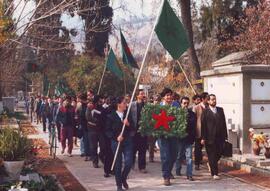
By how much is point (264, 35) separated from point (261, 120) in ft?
41.9

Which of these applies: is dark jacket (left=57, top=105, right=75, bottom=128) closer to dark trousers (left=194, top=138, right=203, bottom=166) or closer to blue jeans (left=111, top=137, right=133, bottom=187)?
dark trousers (left=194, top=138, right=203, bottom=166)

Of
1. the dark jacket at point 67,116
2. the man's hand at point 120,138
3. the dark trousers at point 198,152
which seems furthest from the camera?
the dark jacket at point 67,116

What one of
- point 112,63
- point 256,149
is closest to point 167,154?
point 256,149

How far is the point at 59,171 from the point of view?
42.2 feet

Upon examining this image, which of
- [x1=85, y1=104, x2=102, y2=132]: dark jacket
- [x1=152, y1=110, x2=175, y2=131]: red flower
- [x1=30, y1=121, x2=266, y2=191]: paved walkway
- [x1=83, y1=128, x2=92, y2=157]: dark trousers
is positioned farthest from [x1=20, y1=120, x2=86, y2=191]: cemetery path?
[x1=152, y1=110, x2=175, y2=131]: red flower

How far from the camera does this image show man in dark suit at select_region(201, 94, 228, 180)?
1148 cm

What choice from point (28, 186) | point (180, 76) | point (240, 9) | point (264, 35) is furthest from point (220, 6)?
point (28, 186)

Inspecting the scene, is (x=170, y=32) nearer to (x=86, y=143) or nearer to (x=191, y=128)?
(x=191, y=128)

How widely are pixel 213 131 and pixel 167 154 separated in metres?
1.41

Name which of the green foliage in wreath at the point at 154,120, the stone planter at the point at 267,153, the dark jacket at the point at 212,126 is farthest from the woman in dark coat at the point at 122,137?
the stone planter at the point at 267,153

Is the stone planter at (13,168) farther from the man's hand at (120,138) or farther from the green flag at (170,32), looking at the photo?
the green flag at (170,32)

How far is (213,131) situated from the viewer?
1148 cm

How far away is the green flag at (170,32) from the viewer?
11.2m

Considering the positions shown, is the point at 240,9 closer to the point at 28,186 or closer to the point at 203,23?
the point at 203,23
